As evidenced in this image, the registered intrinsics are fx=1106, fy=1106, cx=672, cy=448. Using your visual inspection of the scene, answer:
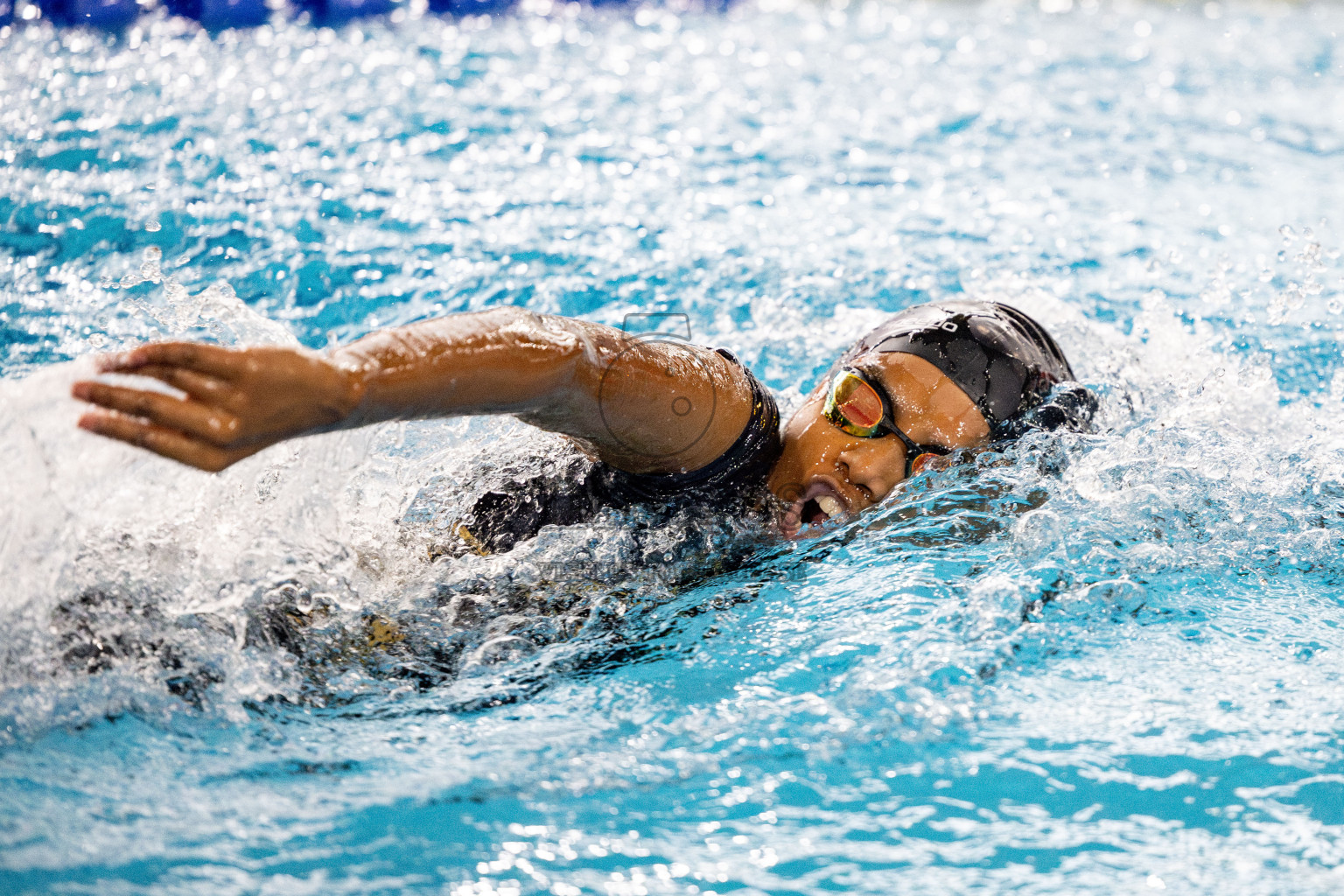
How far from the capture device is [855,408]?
244 cm

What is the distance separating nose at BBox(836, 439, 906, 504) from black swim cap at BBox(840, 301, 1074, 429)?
211 mm

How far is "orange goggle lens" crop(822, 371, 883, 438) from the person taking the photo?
95.7 inches

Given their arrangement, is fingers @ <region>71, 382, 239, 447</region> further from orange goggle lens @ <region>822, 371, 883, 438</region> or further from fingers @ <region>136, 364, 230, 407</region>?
orange goggle lens @ <region>822, 371, 883, 438</region>

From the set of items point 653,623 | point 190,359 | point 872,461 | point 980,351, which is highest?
point 190,359

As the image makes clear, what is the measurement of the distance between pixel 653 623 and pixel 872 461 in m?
0.62

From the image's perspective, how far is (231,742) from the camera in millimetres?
1813

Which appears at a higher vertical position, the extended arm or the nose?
the extended arm

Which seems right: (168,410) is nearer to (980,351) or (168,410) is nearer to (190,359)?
(190,359)

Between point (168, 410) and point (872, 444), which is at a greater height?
point (168, 410)

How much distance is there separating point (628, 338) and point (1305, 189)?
17.2ft

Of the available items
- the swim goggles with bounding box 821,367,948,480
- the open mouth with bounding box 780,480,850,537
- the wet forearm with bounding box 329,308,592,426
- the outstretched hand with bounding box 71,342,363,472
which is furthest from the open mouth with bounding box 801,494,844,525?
the outstretched hand with bounding box 71,342,363,472

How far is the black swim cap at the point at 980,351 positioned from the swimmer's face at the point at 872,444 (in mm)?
29

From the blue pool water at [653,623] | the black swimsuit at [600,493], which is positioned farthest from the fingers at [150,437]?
the black swimsuit at [600,493]


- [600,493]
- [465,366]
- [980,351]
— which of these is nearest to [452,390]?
[465,366]
